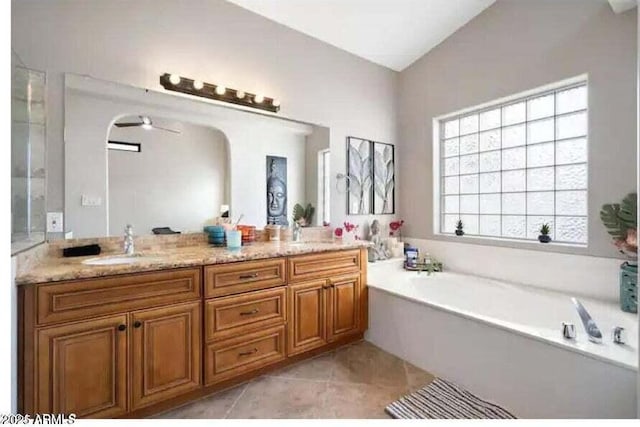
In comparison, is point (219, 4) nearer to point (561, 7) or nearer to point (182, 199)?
point (182, 199)

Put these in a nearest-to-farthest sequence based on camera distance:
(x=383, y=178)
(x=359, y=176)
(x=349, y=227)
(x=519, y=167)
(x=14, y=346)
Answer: (x=14, y=346)
(x=519, y=167)
(x=349, y=227)
(x=359, y=176)
(x=383, y=178)

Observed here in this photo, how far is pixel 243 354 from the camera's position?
189 cm

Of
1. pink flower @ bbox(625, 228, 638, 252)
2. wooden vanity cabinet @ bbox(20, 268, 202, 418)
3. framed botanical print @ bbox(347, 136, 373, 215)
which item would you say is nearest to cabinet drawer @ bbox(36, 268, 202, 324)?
wooden vanity cabinet @ bbox(20, 268, 202, 418)

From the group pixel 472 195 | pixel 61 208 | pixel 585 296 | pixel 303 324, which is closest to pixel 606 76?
pixel 472 195

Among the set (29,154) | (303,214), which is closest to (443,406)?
(303,214)

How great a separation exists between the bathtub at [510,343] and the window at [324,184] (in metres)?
0.75

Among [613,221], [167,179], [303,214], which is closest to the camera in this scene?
[613,221]

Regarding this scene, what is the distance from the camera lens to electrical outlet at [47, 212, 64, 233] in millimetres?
1752

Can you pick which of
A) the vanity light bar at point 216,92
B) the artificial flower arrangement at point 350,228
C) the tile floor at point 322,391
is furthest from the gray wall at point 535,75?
the vanity light bar at point 216,92

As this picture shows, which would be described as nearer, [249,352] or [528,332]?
[528,332]

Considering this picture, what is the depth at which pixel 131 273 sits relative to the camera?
4.97ft

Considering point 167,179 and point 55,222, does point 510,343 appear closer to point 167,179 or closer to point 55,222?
point 167,179

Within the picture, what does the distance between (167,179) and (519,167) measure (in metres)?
2.98

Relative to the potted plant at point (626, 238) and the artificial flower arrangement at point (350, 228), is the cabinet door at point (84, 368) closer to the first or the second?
the artificial flower arrangement at point (350, 228)
